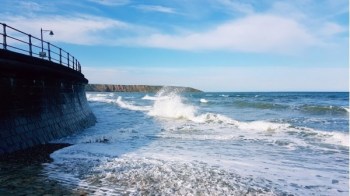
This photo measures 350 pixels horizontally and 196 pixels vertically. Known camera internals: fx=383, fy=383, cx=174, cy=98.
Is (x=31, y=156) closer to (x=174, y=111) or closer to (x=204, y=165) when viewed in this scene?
(x=204, y=165)

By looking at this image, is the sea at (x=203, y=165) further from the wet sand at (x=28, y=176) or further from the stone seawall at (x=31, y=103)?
the stone seawall at (x=31, y=103)

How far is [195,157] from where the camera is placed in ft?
32.4

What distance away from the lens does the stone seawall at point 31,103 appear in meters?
9.23

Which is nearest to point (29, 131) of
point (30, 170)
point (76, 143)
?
point (76, 143)

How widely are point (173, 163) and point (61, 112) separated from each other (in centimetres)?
659

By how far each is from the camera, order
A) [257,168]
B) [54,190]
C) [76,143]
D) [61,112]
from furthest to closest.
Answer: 1. [61,112]
2. [76,143]
3. [257,168]
4. [54,190]

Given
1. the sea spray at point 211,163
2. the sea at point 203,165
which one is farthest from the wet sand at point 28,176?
the sea spray at point 211,163

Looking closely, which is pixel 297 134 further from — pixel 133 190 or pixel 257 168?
pixel 133 190

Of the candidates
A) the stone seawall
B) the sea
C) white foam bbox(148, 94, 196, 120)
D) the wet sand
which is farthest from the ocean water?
white foam bbox(148, 94, 196, 120)

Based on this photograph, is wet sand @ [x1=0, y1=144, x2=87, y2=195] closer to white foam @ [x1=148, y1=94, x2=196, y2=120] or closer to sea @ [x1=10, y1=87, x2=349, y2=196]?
sea @ [x1=10, y1=87, x2=349, y2=196]

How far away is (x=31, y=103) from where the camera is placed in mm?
10945

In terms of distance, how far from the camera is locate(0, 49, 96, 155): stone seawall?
364 inches

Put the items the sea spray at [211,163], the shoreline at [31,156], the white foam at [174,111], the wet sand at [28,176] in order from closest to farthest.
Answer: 1. the wet sand at [28,176]
2. the sea spray at [211,163]
3. the shoreline at [31,156]
4. the white foam at [174,111]

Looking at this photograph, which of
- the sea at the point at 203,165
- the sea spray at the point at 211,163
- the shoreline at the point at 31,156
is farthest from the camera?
the shoreline at the point at 31,156
